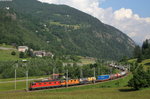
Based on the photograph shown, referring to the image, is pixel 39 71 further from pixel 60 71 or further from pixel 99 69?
pixel 99 69

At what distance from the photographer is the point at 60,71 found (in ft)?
480

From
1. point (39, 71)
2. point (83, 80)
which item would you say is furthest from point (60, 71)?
point (83, 80)

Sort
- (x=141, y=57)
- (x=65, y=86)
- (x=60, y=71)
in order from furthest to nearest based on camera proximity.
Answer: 1. (x=141, y=57)
2. (x=60, y=71)
3. (x=65, y=86)

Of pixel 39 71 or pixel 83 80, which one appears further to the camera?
pixel 39 71

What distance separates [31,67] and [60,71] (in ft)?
62.6

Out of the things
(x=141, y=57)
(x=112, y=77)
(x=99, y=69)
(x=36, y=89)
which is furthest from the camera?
(x=141, y=57)

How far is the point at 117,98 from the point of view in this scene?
171ft

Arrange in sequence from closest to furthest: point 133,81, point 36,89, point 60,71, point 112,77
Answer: point 133,81 → point 36,89 → point 112,77 → point 60,71

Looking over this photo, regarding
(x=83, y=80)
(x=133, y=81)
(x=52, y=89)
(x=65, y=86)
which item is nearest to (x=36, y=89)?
(x=52, y=89)

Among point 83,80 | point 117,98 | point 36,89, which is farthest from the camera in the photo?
point 83,80

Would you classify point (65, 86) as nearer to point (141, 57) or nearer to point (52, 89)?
point (52, 89)

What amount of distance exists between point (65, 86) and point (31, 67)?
54.0 m

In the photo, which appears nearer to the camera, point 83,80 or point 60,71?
point 83,80

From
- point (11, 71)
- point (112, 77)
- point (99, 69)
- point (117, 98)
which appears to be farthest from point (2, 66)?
point (117, 98)
